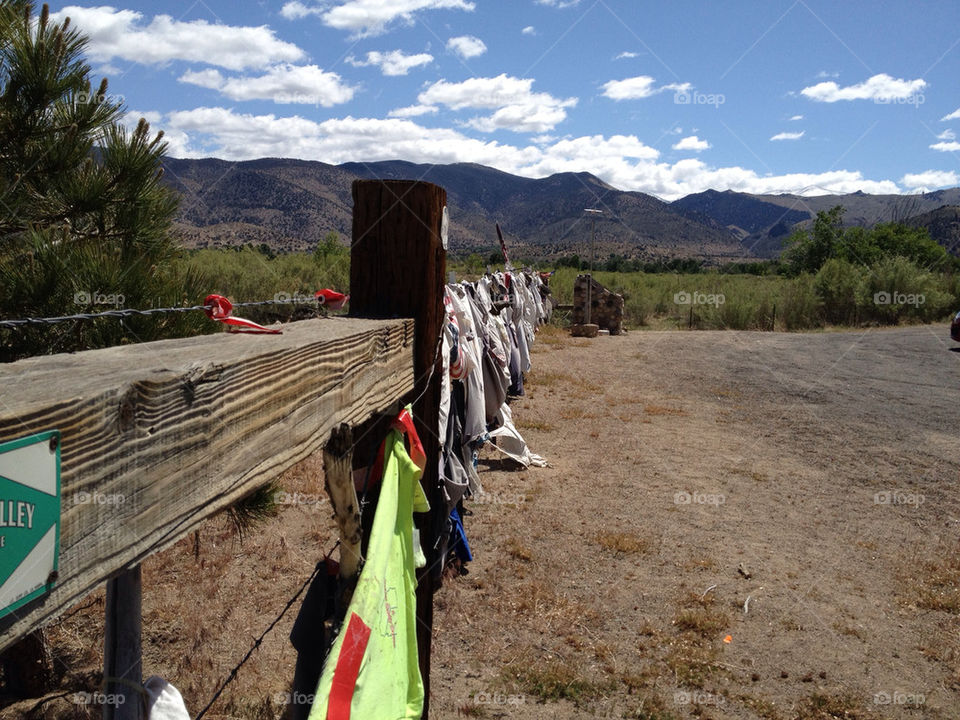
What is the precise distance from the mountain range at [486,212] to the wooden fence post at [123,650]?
5394 centimetres

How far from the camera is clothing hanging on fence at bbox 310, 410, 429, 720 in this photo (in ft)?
4.90

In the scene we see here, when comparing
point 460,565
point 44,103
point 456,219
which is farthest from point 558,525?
point 456,219

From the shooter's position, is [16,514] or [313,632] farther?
[313,632]

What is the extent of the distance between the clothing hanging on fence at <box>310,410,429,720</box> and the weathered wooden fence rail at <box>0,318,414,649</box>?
1.23ft

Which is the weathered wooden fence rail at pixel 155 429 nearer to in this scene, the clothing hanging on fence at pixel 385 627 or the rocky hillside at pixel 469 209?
the clothing hanging on fence at pixel 385 627

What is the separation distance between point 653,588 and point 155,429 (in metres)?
4.90

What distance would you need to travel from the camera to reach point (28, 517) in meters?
0.74

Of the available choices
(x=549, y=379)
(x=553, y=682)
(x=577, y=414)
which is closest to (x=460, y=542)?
(x=553, y=682)

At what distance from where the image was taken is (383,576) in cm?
170

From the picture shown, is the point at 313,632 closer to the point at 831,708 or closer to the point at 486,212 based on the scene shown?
the point at 831,708

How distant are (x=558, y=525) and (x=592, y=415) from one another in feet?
14.4

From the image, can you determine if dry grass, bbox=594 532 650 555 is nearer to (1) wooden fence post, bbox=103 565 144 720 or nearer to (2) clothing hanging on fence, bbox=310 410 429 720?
(2) clothing hanging on fence, bbox=310 410 429 720

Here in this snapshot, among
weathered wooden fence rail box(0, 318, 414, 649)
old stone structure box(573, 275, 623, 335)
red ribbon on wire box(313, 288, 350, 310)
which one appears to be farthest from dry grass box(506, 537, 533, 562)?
old stone structure box(573, 275, 623, 335)

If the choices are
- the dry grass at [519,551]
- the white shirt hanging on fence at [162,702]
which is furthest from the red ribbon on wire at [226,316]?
the dry grass at [519,551]
